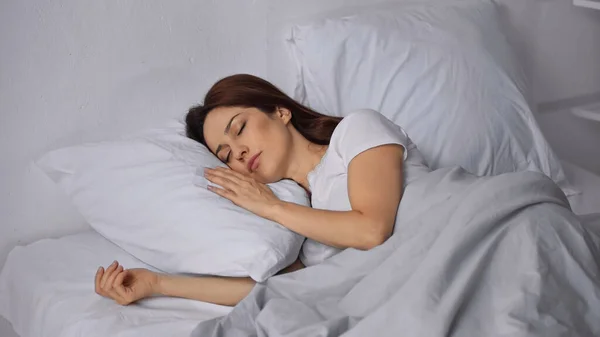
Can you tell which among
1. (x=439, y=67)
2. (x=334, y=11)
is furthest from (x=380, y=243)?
(x=334, y=11)

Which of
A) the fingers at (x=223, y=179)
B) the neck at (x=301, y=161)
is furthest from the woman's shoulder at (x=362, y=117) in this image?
the fingers at (x=223, y=179)

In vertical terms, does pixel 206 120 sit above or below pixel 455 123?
above

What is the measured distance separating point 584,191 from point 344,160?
79cm

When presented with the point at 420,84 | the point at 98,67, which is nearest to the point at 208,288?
the point at 98,67

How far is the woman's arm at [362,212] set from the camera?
4.29 feet

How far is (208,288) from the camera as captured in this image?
1.33m

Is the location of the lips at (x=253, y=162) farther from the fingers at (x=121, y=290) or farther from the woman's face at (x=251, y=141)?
the fingers at (x=121, y=290)

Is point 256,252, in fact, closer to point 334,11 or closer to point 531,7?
point 334,11

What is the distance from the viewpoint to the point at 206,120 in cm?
154

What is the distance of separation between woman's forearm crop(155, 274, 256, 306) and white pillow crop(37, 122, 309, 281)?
20 mm

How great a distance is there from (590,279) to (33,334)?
36.5 inches

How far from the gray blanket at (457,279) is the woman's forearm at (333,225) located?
1.1 inches

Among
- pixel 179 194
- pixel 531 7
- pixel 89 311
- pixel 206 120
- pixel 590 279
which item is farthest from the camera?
pixel 531 7

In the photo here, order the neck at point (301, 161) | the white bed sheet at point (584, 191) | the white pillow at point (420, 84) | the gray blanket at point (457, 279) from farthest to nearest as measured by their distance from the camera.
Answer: the white bed sheet at point (584, 191) < the white pillow at point (420, 84) < the neck at point (301, 161) < the gray blanket at point (457, 279)
